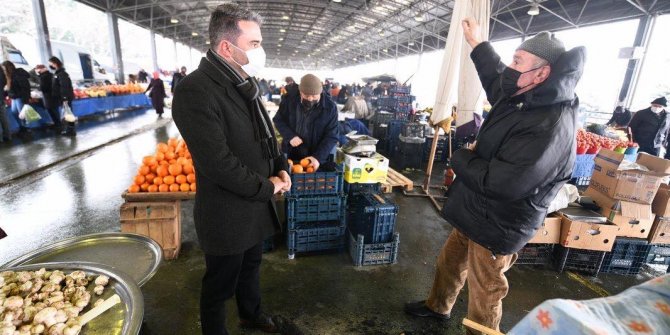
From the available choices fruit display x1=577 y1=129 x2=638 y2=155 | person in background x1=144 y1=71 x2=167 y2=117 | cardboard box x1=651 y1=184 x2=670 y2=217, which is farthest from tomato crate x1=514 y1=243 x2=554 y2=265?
person in background x1=144 y1=71 x2=167 y2=117

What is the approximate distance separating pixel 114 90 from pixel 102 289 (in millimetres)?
14520

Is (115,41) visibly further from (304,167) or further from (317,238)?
(317,238)

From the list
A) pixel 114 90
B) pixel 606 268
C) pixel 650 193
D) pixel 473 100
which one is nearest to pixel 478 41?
pixel 473 100

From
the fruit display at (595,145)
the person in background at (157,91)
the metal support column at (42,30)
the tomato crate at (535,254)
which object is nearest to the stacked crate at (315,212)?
the tomato crate at (535,254)

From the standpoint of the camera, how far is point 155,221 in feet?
10.4

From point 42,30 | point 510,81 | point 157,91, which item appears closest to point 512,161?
point 510,81

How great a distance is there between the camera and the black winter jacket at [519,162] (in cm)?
161

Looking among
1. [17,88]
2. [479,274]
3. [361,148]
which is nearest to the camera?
[479,274]

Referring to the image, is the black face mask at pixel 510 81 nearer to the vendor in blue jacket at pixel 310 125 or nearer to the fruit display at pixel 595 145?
the vendor in blue jacket at pixel 310 125

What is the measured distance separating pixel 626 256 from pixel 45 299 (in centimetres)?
508

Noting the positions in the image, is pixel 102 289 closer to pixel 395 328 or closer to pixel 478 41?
pixel 395 328

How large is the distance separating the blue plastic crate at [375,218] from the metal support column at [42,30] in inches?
581

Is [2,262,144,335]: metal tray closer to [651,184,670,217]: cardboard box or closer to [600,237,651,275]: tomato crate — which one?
[600,237,651,275]: tomato crate

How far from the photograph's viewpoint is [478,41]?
2.38m
